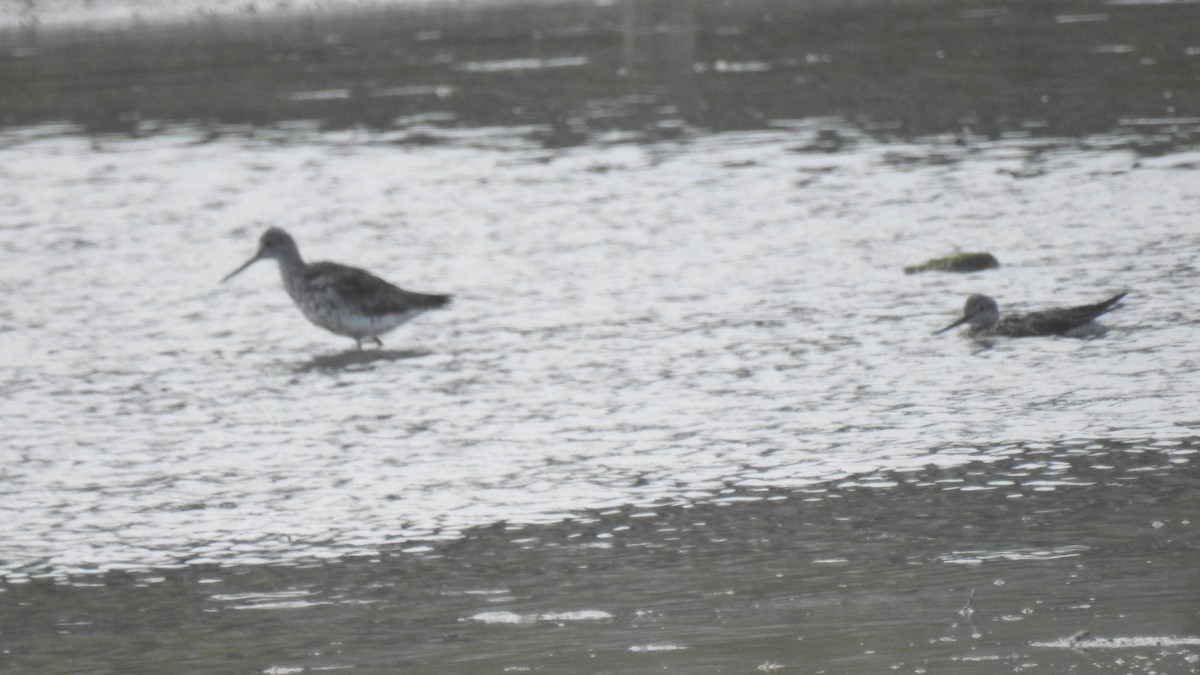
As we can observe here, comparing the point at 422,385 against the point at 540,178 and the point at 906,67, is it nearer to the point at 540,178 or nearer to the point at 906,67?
the point at 540,178

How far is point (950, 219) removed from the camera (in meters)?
16.9

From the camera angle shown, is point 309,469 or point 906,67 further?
point 906,67

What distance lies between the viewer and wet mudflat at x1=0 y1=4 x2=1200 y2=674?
25.0 feet

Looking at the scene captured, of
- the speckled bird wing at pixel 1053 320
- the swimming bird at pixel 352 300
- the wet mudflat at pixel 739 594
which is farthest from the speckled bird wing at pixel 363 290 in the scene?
the wet mudflat at pixel 739 594

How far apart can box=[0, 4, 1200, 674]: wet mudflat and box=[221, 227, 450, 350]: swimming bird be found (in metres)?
0.23

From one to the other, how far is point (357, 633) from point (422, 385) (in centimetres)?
462

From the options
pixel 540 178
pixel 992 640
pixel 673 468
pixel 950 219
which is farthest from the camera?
pixel 540 178

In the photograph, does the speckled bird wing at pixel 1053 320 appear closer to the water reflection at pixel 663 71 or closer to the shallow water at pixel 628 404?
the shallow water at pixel 628 404

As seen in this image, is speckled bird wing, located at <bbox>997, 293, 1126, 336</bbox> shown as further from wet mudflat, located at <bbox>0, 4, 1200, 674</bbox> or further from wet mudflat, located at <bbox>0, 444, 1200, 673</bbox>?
wet mudflat, located at <bbox>0, 444, 1200, 673</bbox>

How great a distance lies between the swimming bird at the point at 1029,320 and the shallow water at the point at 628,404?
130mm

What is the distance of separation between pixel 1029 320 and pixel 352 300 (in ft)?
14.4

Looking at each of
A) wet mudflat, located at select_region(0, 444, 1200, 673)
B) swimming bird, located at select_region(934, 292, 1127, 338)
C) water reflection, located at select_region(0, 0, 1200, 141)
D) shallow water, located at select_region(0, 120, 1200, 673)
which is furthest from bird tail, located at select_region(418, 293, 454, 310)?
water reflection, located at select_region(0, 0, 1200, 141)

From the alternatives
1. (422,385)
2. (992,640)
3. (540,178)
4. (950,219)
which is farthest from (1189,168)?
(992,640)

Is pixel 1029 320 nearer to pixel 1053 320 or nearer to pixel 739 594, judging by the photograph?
pixel 1053 320
